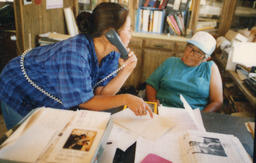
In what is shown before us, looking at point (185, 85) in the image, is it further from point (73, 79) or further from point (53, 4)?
point (53, 4)

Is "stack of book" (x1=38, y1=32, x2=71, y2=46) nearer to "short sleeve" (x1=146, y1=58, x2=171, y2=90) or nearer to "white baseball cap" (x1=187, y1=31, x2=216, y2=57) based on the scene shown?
"short sleeve" (x1=146, y1=58, x2=171, y2=90)

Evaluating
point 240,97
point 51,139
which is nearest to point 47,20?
point 51,139

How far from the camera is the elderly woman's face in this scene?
173 centimetres

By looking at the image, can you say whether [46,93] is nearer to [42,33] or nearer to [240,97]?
[42,33]

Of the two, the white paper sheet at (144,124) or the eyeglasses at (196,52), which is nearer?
the white paper sheet at (144,124)

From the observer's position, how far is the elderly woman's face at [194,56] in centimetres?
173

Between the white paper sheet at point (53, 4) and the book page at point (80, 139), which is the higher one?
the white paper sheet at point (53, 4)

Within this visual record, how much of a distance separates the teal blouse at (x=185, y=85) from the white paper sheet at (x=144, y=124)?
25.1 inches

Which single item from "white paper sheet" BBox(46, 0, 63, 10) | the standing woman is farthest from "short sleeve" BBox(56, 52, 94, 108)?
"white paper sheet" BBox(46, 0, 63, 10)

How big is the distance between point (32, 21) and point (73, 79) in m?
1.64

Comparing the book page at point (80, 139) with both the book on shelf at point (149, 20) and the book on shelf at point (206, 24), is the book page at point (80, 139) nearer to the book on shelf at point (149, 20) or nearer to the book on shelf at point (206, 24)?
the book on shelf at point (149, 20)

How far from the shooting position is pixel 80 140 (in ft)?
2.21

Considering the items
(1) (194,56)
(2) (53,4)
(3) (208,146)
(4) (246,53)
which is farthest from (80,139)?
(2) (53,4)

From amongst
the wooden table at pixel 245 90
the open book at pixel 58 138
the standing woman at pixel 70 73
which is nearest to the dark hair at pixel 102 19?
the standing woman at pixel 70 73
